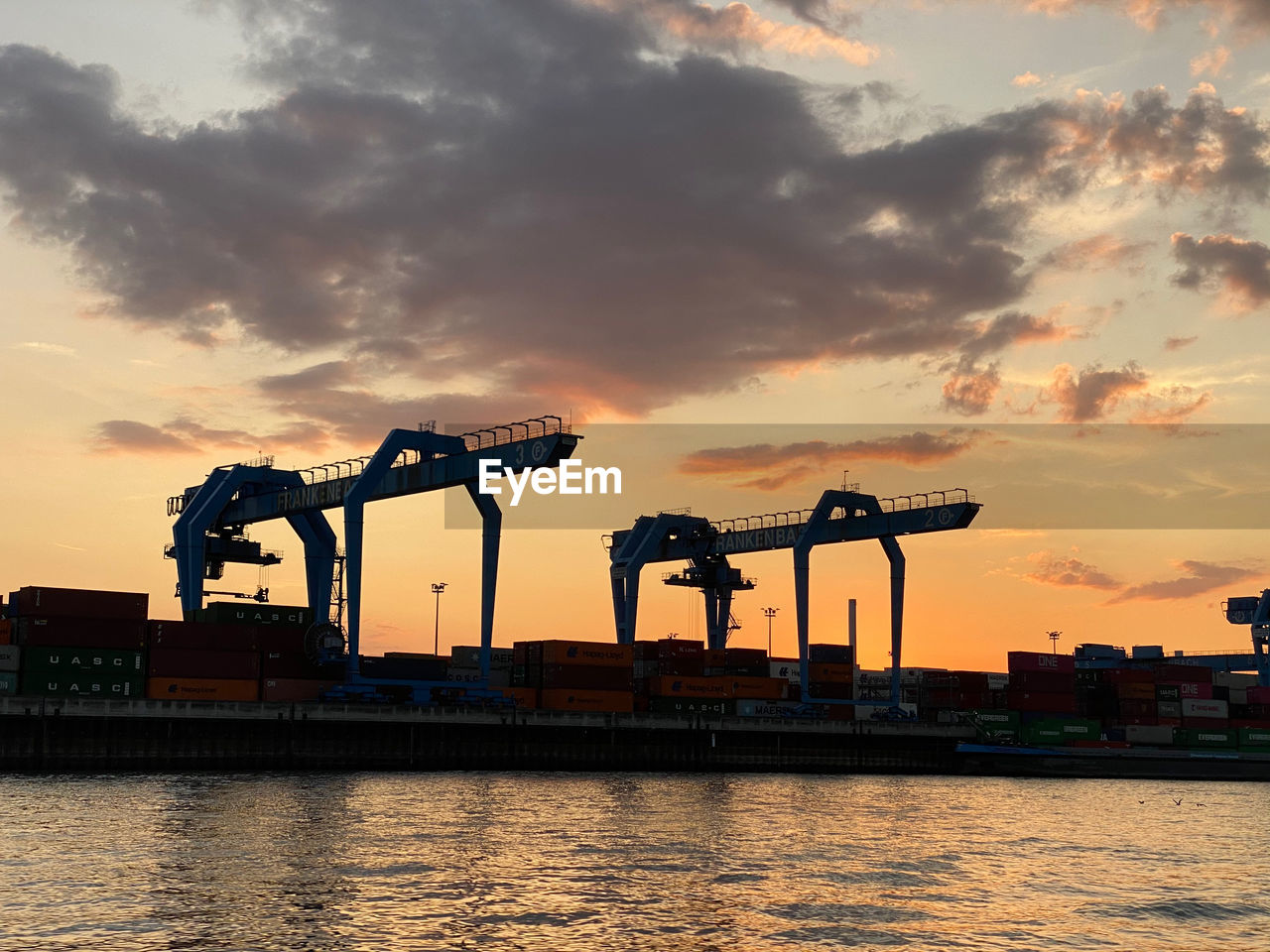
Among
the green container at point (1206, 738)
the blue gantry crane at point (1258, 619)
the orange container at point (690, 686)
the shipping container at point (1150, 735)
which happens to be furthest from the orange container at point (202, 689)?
the blue gantry crane at point (1258, 619)

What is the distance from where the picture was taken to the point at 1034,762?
318 ft

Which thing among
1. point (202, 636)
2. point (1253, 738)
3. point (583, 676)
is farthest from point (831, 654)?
point (202, 636)

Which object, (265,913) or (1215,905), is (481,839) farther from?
(1215,905)

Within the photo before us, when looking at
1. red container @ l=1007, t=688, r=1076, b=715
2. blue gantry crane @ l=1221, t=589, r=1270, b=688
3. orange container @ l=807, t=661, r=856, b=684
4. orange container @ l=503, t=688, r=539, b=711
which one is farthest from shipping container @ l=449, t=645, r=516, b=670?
blue gantry crane @ l=1221, t=589, r=1270, b=688

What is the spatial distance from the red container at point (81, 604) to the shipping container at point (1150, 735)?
246 ft

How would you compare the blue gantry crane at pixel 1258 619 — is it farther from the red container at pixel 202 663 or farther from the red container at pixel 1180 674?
the red container at pixel 202 663

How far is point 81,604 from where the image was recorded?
Result: 7131 centimetres

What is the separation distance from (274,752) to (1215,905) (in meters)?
52.7

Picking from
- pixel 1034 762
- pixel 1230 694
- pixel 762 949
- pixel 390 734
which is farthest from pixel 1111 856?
pixel 1230 694

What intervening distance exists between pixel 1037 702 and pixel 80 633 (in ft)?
227

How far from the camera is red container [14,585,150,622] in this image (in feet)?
230

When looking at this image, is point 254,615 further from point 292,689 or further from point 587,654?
point 587,654

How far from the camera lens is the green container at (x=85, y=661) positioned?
68.9m

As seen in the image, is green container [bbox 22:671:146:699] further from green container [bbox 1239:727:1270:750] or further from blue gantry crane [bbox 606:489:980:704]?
green container [bbox 1239:727:1270:750]
